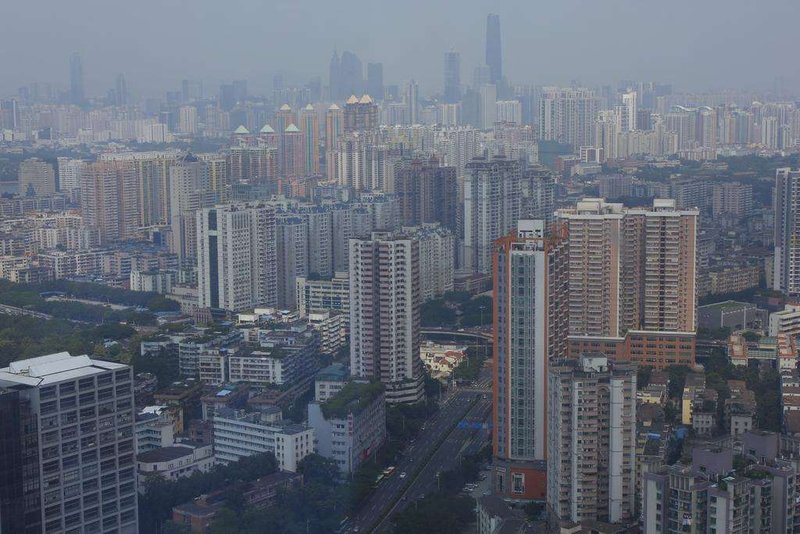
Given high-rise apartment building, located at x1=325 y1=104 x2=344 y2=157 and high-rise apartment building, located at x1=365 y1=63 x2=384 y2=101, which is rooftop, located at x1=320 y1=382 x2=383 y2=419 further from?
high-rise apartment building, located at x1=325 y1=104 x2=344 y2=157

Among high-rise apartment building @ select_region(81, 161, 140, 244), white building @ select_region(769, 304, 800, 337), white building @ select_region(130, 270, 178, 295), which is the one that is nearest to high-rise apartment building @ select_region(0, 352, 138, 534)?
white building @ select_region(769, 304, 800, 337)

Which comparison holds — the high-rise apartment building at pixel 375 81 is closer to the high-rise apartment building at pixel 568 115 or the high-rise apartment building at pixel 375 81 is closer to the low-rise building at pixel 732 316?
the high-rise apartment building at pixel 568 115

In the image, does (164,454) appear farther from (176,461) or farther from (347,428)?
(347,428)

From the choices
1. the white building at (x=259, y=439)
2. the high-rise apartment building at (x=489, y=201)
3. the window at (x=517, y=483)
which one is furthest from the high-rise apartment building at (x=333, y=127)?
the window at (x=517, y=483)

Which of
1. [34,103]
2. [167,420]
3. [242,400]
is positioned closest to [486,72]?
[34,103]

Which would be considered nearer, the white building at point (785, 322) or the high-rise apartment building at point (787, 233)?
the white building at point (785, 322)

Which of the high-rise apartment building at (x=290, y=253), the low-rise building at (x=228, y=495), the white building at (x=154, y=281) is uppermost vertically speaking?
the high-rise apartment building at (x=290, y=253)
